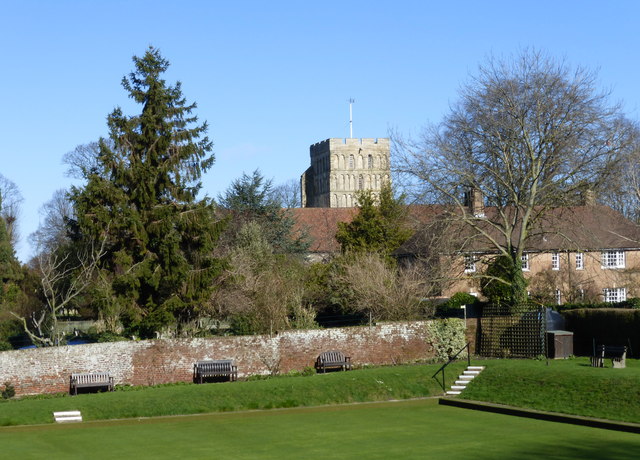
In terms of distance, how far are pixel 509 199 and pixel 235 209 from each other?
2015 centimetres

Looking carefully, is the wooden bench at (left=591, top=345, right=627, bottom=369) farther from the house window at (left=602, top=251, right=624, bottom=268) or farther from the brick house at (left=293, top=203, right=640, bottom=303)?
the house window at (left=602, top=251, right=624, bottom=268)

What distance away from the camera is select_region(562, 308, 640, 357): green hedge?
3275 centimetres

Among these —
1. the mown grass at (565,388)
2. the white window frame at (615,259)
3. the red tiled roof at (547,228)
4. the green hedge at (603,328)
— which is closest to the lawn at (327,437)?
the mown grass at (565,388)

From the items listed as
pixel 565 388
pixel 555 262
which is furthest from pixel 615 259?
pixel 565 388

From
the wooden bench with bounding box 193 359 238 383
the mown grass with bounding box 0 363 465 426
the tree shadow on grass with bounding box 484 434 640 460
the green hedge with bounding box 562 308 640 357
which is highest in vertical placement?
the green hedge with bounding box 562 308 640 357

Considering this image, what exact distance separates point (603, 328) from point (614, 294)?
2129cm

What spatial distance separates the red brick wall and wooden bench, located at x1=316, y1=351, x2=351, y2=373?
33 centimetres

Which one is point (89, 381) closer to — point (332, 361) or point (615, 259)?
point (332, 361)

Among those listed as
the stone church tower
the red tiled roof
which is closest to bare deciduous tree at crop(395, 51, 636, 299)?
the red tiled roof

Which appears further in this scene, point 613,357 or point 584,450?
point 613,357

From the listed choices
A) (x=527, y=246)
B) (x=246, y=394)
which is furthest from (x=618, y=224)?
(x=246, y=394)

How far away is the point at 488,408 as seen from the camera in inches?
1022

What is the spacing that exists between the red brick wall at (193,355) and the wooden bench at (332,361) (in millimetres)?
325

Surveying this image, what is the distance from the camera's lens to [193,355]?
3278cm
